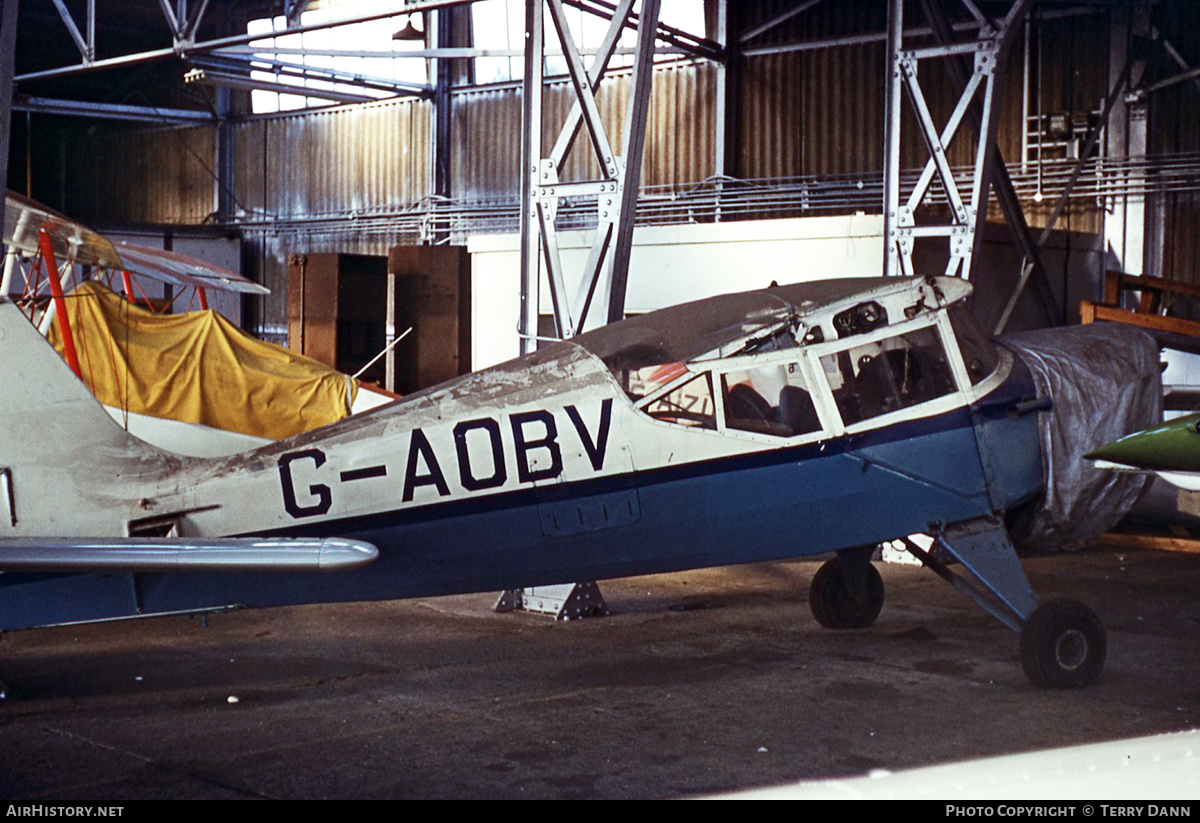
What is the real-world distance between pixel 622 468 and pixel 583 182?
3.81 meters

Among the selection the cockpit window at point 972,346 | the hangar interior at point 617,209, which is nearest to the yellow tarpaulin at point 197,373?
Answer: the hangar interior at point 617,209

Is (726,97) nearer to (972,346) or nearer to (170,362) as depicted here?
(170,362)

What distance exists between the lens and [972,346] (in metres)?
7.16

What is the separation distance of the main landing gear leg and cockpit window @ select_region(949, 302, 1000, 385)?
2.82 feet

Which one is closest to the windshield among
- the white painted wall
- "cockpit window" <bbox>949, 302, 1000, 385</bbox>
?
"cockpit window" <bbox>949, 302, 1000, 385</bbox>

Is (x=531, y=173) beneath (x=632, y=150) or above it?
beneath

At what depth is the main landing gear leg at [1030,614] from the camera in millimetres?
6809

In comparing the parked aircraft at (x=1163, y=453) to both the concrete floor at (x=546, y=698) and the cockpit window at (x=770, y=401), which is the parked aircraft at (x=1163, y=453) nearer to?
the concrete floor at (x=546, y=698)

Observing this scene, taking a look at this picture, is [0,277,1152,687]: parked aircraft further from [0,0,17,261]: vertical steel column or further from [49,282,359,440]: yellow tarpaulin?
[49,282,359,440]: yellow tarpaulin

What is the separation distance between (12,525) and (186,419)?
6.49 m

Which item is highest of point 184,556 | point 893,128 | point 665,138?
point 665,138

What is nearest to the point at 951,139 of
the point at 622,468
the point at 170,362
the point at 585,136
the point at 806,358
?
the point at 806,358

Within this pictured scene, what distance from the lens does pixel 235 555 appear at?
496 cm

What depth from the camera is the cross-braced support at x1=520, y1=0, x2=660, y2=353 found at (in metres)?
9.31
